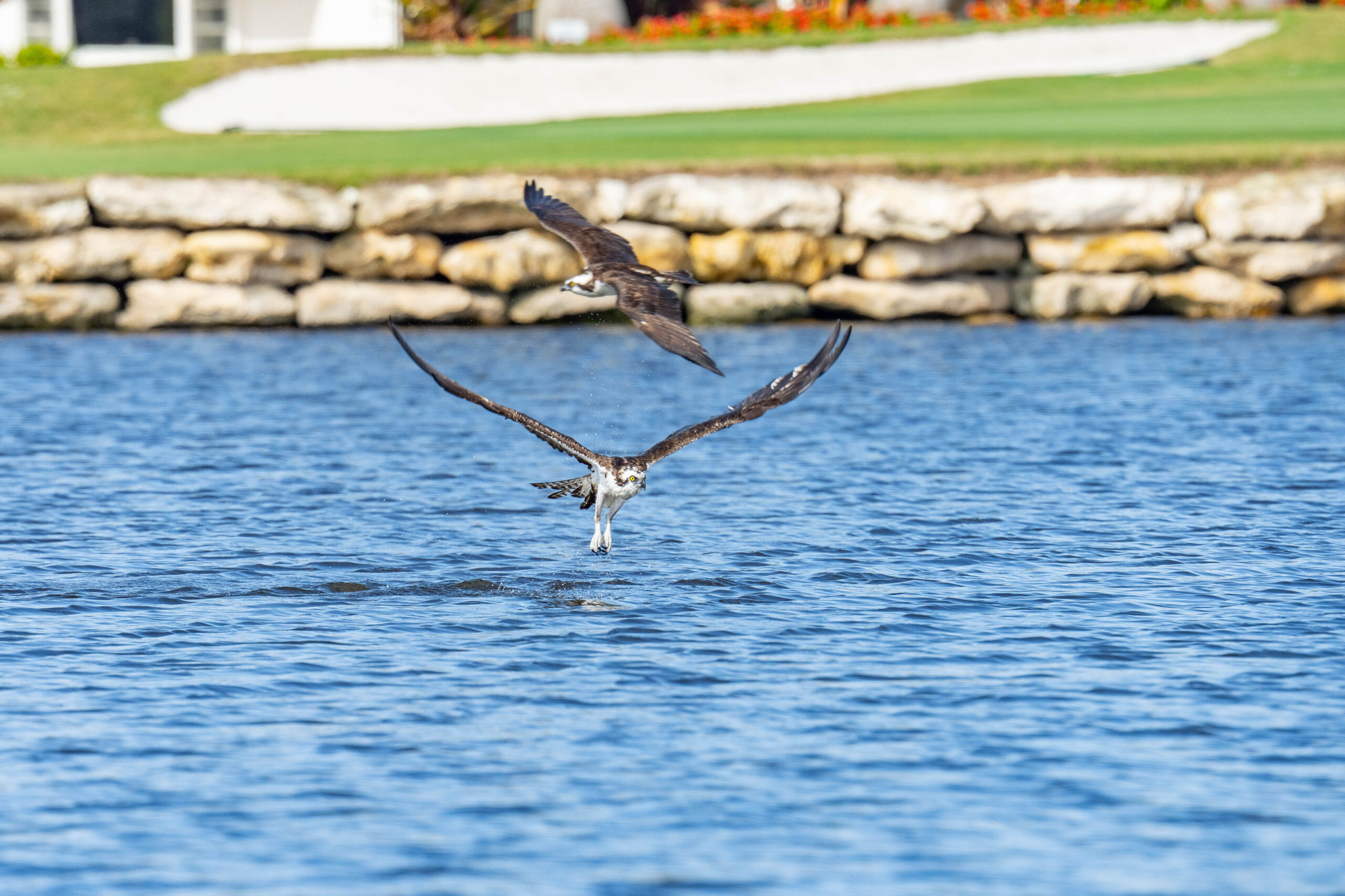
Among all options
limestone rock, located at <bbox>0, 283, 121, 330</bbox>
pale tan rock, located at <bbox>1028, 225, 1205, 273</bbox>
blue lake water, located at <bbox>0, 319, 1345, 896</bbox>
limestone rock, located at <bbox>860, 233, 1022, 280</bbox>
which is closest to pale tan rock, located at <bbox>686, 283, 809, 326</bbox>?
limestone rock, located at <bbox>860, 233, 1022, 280</bbox>

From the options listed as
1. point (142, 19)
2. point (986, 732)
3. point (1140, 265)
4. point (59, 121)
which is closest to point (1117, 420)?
point (1140, 265)

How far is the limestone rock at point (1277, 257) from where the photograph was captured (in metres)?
24.5

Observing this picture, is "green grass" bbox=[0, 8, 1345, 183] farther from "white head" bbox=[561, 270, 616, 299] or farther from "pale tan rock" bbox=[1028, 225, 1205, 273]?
"white head" bbox=[561, 270, 616, 299]

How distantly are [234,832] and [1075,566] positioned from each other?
6237 millimetres

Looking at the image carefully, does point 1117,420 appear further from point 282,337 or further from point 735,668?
point 282,337

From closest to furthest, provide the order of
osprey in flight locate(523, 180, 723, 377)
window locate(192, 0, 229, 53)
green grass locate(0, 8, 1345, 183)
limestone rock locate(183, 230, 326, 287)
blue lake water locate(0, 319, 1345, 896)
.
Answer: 1. blue lake water locate(0, 319, 1345, 896)
2. osprey in flight locate(523, 180, 723, 377)
3. limestone rock locate(183, 230, 326, 287)
4. green grass locate(0, 8, 1345, 183)
5. window locate(192, 0, 229, 53)

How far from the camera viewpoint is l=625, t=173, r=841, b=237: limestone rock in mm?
23734

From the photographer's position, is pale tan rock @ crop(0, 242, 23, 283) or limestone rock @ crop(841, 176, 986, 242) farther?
limestone rock @ crop(841, 176, 986, 242)

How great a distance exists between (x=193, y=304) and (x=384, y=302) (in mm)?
2223

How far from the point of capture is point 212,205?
23.3 m

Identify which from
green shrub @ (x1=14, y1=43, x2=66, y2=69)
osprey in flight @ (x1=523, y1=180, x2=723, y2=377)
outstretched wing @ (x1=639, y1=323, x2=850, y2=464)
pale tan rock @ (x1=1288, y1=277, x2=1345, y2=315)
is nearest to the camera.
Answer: osprey in flight @ (x1=523, y1=180, x2=723, y2=377)

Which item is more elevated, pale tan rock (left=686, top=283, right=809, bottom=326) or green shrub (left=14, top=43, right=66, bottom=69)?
green shrub (left=14, top=43, right=66, bottom=69)

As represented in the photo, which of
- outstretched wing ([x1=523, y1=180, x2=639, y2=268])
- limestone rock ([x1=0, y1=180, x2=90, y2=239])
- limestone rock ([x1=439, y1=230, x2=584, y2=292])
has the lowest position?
limestone rock ([x1=439, y1=230, x2=584, y2=292])

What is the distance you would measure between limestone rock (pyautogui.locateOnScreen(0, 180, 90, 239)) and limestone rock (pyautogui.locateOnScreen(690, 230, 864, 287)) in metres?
7.10
